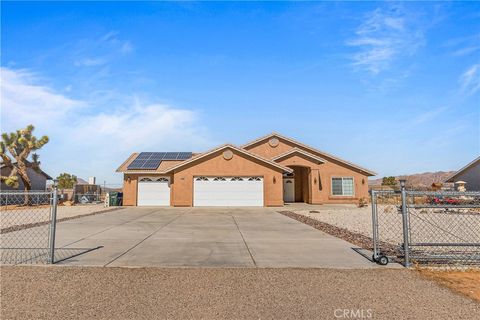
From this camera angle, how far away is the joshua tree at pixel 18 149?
2844 cm

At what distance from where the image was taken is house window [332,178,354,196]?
93.1 feet

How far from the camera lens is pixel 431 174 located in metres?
119

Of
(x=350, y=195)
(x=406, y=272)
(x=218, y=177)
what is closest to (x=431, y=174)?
(x=350, y=195)

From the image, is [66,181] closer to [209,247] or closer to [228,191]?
[228,191]

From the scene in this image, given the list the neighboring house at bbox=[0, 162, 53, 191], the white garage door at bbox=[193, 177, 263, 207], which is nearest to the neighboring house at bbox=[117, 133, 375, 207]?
the white garage door at bbox=[193, 177, 263, 207]

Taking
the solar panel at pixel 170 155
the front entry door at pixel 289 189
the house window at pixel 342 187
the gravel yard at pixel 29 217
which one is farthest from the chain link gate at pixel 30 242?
the house window at pixel 342 187

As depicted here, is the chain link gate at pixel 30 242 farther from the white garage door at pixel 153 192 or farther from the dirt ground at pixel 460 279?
the white garage door at pixel 153 192

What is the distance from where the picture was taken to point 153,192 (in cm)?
2570

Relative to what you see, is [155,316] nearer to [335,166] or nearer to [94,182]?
[335,166]

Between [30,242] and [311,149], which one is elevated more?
[311,149]

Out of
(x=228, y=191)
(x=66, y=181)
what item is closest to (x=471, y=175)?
(x=228, y=191)

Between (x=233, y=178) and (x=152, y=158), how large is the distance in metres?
8.42

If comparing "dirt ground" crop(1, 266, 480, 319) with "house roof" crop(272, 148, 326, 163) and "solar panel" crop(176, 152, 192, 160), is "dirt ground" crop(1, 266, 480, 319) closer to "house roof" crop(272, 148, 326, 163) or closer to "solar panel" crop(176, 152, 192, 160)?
"house roof" crop(272, 148, 326, 163)

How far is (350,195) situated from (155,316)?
27007 millimetres
